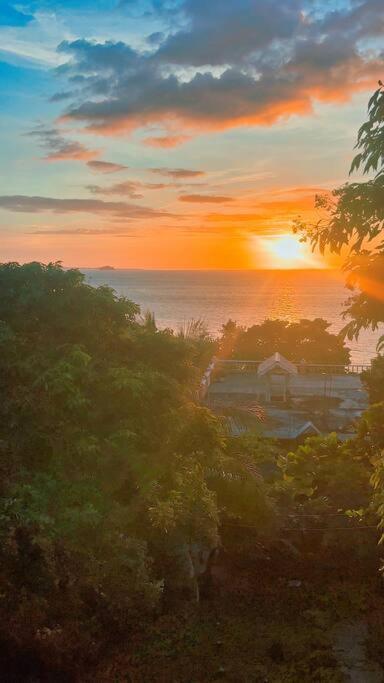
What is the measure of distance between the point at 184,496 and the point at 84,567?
290 centimetres

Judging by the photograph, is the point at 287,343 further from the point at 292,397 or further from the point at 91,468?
the point at 91,468

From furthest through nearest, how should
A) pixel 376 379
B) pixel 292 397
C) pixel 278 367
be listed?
pixel 292 397 → pixel 278 367 → pixel 376 379

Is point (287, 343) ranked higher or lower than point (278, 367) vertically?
higher

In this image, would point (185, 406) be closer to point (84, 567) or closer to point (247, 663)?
point (84, 567)

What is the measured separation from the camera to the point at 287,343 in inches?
2237

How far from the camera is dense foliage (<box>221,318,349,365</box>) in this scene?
55.3m

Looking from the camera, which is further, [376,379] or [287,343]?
[287,343]

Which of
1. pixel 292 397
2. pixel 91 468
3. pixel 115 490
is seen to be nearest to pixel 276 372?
pixel 292 397

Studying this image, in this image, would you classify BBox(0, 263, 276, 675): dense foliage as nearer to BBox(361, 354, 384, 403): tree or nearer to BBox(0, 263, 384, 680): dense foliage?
BBox(0, 263, 384, 680): dense foliage

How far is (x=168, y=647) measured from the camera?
1071cm

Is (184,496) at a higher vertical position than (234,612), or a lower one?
higher

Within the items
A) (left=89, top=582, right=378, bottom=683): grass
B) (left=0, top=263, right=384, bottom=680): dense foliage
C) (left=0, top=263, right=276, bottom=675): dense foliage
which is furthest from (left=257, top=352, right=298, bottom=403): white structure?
(left=89, top=582, right=378, bottom=683): grass

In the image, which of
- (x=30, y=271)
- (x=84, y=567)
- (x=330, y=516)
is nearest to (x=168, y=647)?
(x=84, y=567)

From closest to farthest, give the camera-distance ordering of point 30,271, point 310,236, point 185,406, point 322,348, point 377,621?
point 310,236 → point 377,621 → point 185,406 → point 30,271 → point 322,348
